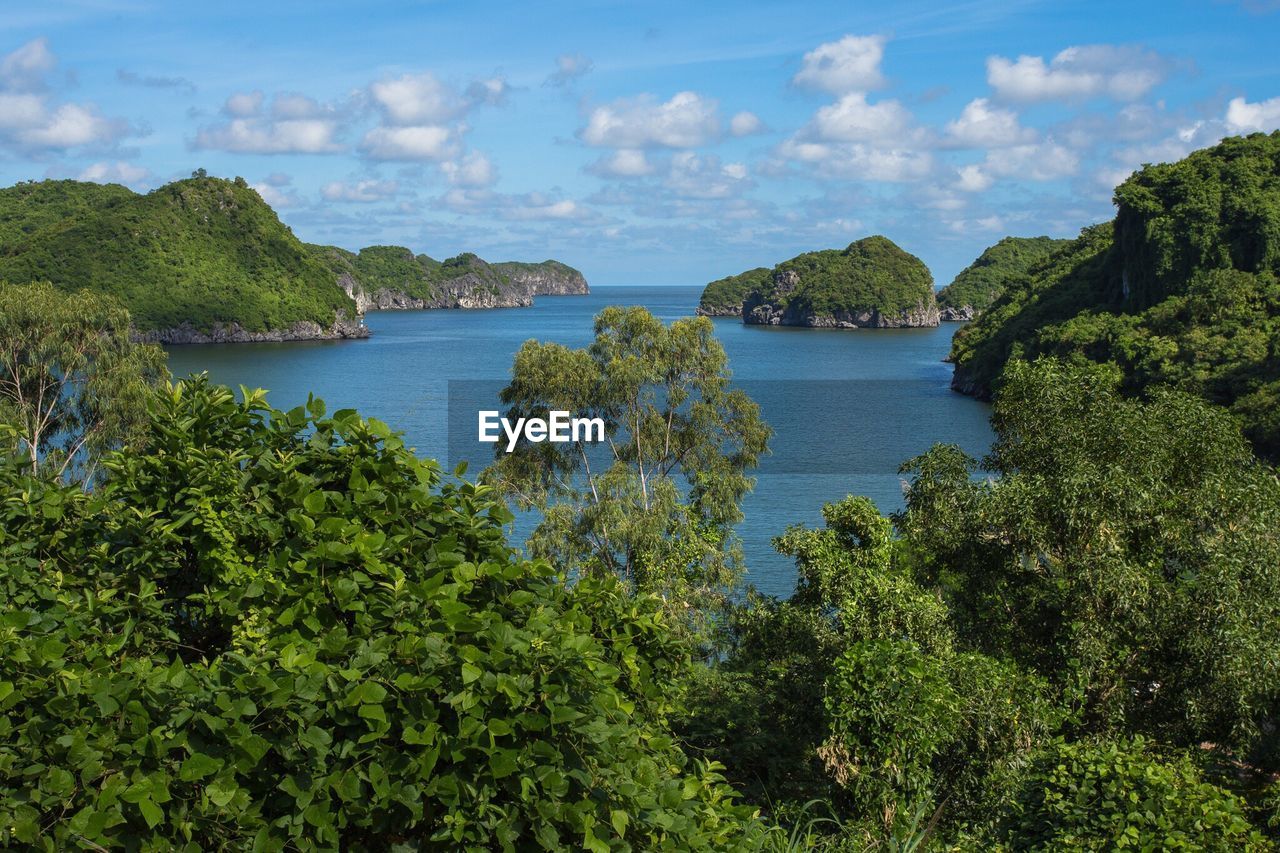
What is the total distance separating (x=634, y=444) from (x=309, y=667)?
2178 cm

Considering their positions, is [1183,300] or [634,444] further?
[1183,300]

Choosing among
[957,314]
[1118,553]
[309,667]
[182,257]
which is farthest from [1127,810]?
[957,314]

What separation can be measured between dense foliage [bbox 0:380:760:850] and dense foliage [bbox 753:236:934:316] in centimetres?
15752

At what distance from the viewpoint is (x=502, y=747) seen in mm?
4285

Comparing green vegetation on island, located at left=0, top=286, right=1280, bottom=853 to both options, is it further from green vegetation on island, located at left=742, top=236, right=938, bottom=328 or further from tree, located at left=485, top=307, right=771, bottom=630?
green vegetation on island, located at left=742, top=236, right=938, bottom=328

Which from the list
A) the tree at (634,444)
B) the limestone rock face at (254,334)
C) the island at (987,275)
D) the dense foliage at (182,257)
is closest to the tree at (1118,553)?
the tree at (634,444)

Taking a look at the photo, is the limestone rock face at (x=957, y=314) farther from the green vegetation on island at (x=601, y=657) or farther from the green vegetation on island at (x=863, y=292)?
the green vegetation on island at (x=601, y=657)

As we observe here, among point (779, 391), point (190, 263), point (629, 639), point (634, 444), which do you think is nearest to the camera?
point (629, 639)

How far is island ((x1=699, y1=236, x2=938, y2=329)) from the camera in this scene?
160 m

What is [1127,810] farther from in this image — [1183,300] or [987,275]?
[987,275]

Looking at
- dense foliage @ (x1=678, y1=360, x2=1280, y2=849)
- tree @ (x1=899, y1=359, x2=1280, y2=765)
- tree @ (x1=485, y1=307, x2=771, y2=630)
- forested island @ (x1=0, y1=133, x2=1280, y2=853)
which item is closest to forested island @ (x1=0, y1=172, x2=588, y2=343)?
tree @ (x1=485, y1=307, x2=771, y2=630)

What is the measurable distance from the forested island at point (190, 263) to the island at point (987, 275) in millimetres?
92864

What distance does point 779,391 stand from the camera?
2847 inches

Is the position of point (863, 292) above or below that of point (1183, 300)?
above
